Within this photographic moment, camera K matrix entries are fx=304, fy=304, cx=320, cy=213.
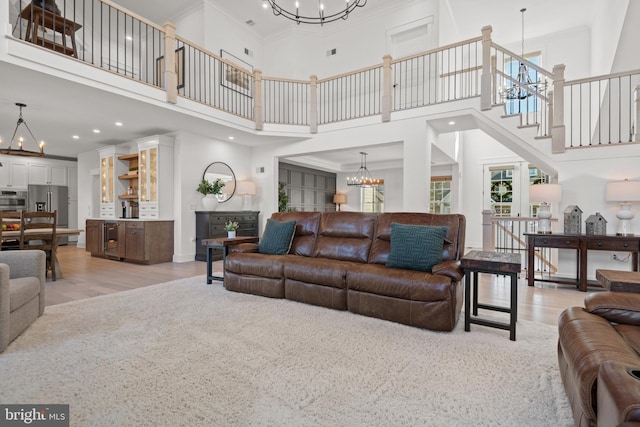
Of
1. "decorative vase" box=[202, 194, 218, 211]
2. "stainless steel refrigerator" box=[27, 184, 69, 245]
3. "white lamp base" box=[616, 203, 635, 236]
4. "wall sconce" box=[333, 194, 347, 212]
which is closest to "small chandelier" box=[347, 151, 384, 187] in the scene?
"wall sconce" box=[333, 194, 347, 212]

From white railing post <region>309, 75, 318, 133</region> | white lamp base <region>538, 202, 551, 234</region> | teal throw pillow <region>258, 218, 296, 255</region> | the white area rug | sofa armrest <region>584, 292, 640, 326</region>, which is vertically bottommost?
the white area rug

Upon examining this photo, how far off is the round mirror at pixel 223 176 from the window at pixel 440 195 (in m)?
6.06

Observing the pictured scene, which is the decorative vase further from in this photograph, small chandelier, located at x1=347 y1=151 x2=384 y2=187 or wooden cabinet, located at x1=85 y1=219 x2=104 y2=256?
small chandelier, located at x1=347 y1=151 x2=384 y2=187

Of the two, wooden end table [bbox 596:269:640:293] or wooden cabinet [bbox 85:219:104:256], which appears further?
wooden cabinet [bbox 85:219:104:256]

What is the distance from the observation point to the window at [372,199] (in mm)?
10688

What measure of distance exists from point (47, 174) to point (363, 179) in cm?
923

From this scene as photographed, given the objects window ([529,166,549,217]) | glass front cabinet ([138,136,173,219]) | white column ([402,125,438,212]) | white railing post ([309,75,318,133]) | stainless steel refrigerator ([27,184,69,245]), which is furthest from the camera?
stainless steel refrigerator ([27,184,69,245])

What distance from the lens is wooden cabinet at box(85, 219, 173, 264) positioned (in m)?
5.71

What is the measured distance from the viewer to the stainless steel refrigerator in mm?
8516

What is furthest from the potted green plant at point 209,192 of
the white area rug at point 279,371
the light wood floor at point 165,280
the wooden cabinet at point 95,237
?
the white area rug at point 279,371

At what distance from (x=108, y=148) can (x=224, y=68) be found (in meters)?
3.24

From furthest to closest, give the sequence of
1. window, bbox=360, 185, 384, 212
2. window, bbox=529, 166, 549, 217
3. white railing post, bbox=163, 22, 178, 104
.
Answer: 1. window, bbox=360, 185, 384, 212
2. window, bbox=529, 166, 549, 217
3. white railing post, bbox=163, 22, 178, 104

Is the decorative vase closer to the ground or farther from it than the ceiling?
closer to the ground

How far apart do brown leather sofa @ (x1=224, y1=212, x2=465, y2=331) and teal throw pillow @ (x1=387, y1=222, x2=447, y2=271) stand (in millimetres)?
91
